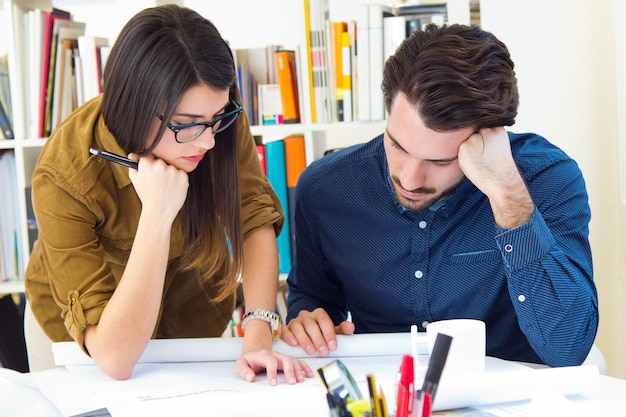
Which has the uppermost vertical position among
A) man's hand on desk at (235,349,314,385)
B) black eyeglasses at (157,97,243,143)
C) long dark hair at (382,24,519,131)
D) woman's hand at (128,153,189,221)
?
long dark hair at (382,24,519,131)

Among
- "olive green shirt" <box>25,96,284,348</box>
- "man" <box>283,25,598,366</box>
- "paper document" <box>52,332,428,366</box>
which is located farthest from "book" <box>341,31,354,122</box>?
"paper document" <box>52,332,428,366</box>

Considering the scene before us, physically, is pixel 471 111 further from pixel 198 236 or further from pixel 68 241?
pixel 68 241

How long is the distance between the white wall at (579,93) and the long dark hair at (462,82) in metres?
1.05

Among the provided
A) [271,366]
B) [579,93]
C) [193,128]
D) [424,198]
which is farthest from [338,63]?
[271,366]

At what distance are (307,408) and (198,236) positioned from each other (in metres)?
0.63

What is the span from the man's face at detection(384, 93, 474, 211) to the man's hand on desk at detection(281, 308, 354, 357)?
0.94 ft

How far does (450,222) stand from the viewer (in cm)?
148

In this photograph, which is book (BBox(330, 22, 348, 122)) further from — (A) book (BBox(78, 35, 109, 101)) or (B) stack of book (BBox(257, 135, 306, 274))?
(A) book (BBox(78, 35, 109, 101))

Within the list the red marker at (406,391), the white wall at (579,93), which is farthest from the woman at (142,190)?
the white wall at (579,93)

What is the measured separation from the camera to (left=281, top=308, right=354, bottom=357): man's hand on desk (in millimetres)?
1202

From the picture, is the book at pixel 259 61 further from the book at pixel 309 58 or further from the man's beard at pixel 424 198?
the man's beard at pixel 424 198

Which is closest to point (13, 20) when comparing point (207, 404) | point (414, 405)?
point (207, 404)

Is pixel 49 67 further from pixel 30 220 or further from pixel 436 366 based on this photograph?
pixel 436 366

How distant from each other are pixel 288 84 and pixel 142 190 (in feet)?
3.74
